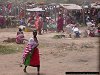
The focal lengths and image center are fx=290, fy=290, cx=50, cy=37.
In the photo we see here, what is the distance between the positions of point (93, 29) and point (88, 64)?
28.8ft

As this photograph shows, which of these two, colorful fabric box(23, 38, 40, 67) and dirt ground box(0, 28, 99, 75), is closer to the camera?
colorful fabric box(23, 38, 40, 67)

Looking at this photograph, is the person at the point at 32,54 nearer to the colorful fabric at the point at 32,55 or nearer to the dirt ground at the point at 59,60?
the colorful fabric at the point at 32,55

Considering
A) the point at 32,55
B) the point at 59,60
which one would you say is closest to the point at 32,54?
the point at 32,55

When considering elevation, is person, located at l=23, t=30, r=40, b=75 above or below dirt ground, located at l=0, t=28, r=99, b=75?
above

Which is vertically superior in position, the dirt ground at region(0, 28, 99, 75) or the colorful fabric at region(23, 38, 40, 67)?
the colorful fabric at region(23, 38, 40, 67)

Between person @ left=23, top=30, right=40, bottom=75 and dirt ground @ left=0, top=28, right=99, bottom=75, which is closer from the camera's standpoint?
person @ left=23, top=30, right=40, bottom=75

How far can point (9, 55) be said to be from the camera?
37.3 feet

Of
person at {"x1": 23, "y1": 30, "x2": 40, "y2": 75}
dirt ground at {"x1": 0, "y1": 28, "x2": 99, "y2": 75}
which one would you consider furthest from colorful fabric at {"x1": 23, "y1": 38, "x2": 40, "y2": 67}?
dirt ground at {"x1": 0, "y1": 28, "x2": 99, "y2": 75}

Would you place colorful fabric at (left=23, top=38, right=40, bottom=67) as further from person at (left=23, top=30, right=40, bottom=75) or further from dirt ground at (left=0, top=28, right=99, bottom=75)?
dirt ground at (left=0, top=28, right=99, bottom=75)

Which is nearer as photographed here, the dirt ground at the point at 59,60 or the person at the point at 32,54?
the person at the point at 32,54

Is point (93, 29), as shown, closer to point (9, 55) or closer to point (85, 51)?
point (85, 51)

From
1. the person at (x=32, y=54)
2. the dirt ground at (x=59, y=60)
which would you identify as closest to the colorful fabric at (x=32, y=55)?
the person at (x=32, y=54)

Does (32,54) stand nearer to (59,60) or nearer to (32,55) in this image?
(32,55)

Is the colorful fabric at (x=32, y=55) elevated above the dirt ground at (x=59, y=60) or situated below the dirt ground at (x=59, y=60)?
above
